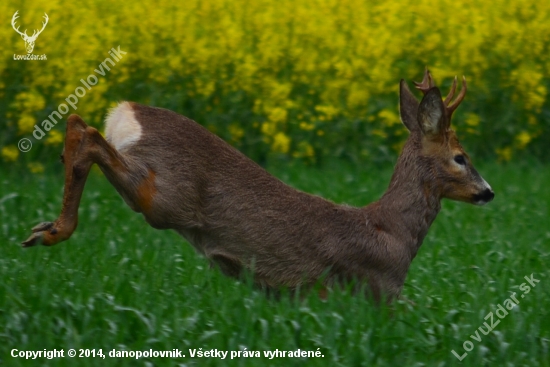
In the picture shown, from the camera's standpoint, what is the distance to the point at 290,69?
1102cm

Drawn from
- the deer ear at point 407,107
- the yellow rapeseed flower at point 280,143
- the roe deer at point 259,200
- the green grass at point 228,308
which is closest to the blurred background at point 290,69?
the yellow rapeseed flower at point 280,143

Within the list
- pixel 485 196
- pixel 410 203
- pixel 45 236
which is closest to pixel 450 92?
pixel 485 196

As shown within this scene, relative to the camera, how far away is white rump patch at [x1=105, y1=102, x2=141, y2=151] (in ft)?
17.1

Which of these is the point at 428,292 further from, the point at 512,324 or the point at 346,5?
the point at 346,5

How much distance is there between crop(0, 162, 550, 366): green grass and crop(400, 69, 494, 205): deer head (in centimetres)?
57

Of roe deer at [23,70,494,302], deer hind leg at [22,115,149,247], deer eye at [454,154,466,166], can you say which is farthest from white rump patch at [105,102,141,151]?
deer eye at [454,154,466,166]

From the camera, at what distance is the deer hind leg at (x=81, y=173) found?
4.93 meters

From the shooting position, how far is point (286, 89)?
34.9ft

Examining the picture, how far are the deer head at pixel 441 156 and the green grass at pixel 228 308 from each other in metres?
0.57

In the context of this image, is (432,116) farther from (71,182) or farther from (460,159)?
(71,182)

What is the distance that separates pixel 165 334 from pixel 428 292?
1.91 metres

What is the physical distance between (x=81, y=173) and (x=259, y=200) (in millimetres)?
946

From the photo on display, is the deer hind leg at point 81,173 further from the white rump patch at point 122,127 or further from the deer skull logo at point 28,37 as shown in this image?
the deer skull logo at point 28,37

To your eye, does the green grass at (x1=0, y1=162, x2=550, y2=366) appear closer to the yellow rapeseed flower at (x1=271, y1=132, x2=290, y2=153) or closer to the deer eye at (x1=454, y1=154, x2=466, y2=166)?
the deer eye at (x1=454, y1=154, x2=466, y2=166)
